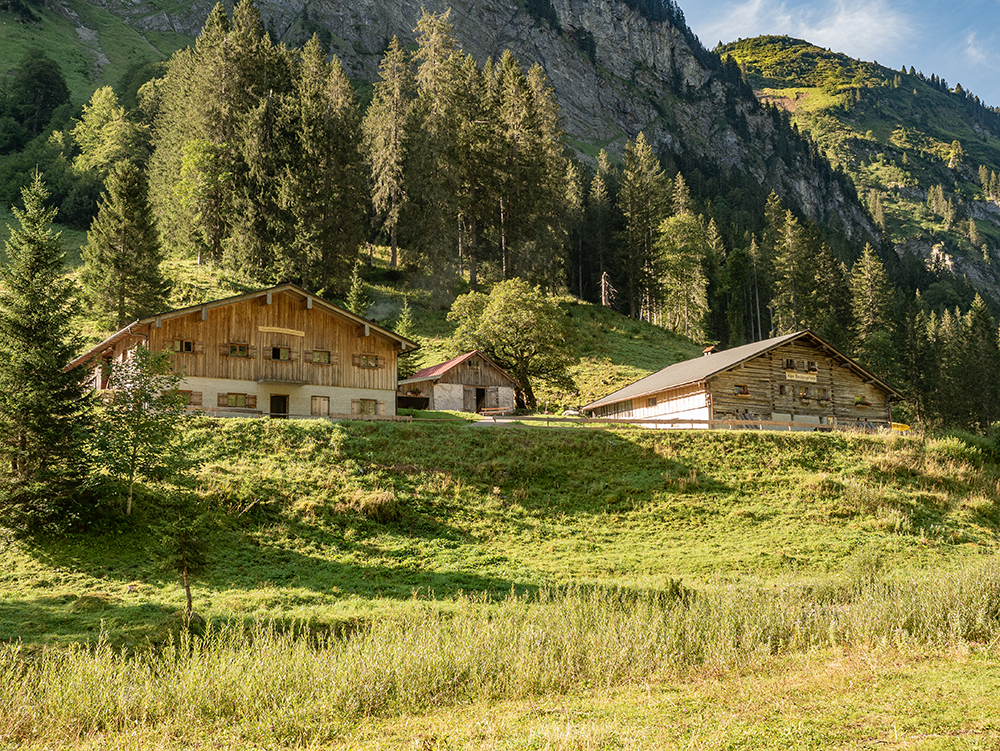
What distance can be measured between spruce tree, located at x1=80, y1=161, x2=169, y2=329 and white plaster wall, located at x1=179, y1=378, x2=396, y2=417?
16.3 metres

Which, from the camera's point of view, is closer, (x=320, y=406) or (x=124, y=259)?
(x=320, y=406)

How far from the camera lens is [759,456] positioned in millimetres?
35375

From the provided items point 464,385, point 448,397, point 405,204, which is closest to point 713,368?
point 464,385

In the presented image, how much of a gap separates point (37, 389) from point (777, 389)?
4258cm

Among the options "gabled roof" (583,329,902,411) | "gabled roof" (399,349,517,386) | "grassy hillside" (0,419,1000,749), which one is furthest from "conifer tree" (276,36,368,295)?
"grassy hillside" (0,419,1000,749)

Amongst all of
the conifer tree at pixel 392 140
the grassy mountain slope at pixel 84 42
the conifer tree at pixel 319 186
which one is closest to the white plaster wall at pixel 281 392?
the conifer tree at pixel 319 186

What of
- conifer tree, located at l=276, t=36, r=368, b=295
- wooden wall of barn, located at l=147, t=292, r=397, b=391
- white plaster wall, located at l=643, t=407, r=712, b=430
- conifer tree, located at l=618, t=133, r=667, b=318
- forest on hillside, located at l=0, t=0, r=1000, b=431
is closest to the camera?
wooden wall of barn, located at l=147, t=292, r=397, b=391

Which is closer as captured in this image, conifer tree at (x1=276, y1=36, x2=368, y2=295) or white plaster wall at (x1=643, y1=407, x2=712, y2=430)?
white plaster wall at (x1=643, y1=407, x2=712, y2=430)

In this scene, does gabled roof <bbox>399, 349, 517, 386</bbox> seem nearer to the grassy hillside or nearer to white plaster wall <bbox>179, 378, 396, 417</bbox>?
white plaster wall <bbox>179, 378, 396, 417</bbox>

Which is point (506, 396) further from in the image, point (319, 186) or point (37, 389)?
point (37, 389)

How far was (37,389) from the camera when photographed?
74.9ft

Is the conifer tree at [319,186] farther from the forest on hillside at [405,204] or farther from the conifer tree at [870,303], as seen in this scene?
the conifer tree at [870,303]

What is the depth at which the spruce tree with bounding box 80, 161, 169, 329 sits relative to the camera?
1975 inches

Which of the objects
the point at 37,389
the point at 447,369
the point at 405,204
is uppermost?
the point at 405,204
